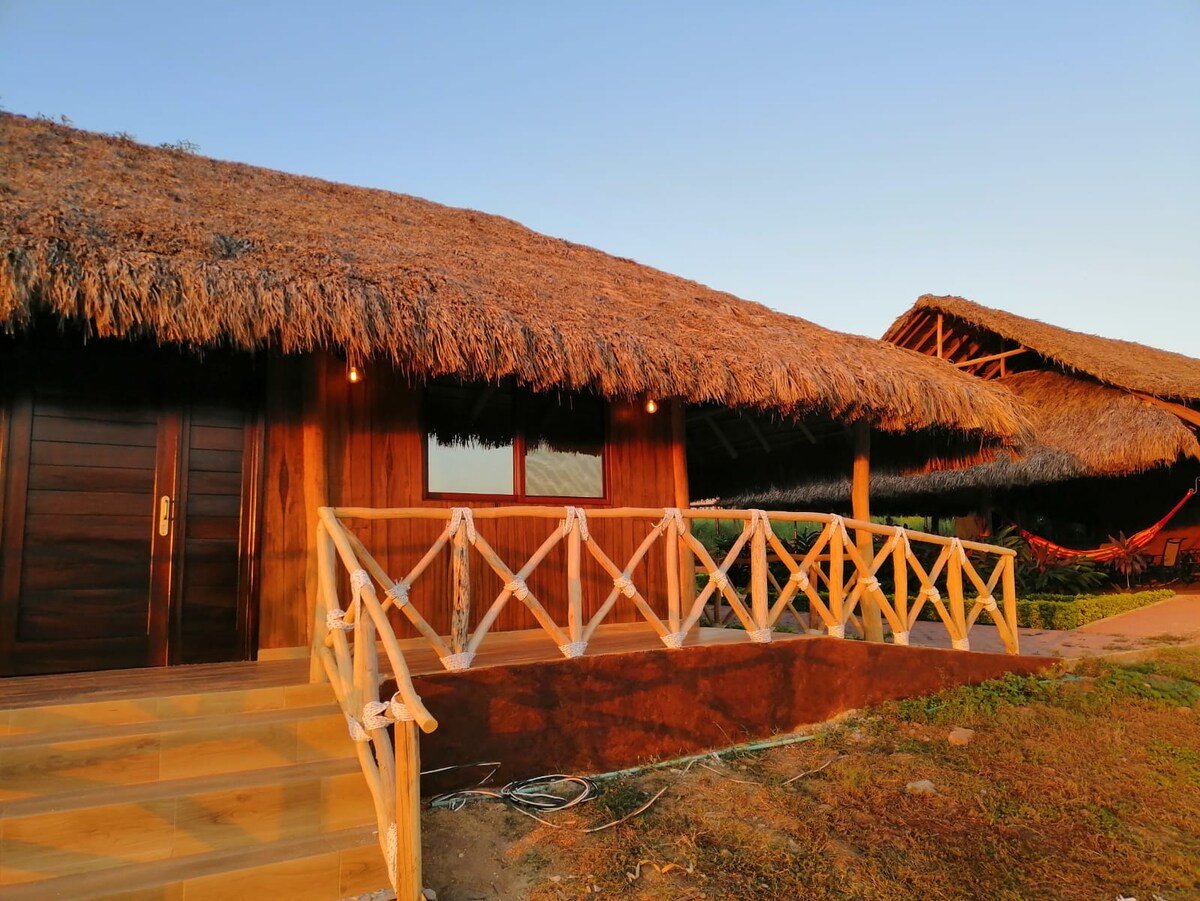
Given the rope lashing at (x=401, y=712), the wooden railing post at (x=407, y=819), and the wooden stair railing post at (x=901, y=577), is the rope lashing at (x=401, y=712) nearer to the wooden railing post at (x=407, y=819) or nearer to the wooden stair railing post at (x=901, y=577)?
the wooden railing post at (x=407, y=819)

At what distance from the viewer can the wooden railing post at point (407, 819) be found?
8.15 feet

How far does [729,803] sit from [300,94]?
11.3 meters

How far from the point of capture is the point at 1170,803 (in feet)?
12.0

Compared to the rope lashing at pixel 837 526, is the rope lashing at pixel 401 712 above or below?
below

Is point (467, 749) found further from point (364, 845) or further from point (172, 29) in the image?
point (172, 29)

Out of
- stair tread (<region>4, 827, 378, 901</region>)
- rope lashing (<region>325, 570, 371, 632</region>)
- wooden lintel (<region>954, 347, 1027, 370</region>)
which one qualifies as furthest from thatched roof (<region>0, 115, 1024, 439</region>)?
wooden lintel (<region>954, 347, 1027, 370</region>)

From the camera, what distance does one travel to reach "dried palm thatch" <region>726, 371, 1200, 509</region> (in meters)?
10.6

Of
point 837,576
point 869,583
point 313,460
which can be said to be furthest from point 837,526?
point 313,460

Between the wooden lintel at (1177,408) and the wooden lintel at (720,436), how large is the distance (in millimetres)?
6618

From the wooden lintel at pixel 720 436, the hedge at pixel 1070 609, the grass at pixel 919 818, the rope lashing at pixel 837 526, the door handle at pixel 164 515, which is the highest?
the wooden lintel at pixel 720 436

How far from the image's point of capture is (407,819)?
2496 millimetres

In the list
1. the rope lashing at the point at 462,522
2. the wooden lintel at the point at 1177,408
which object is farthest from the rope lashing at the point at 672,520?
the wooden lintel at the point at 1177,408

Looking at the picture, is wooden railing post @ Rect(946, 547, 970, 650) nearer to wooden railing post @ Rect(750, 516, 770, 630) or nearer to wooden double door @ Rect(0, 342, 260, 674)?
wooden railing post @ Rect(750, 516, 770, 630)

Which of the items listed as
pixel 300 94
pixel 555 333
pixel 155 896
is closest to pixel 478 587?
pixel 555 333
